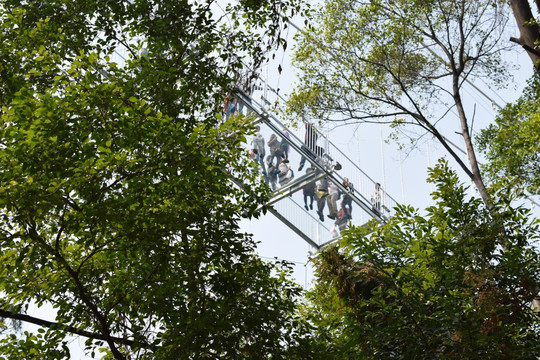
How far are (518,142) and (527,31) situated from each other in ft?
16.1

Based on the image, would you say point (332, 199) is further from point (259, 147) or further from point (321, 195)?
point (259, 147)

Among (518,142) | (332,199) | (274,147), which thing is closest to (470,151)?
(518,142)

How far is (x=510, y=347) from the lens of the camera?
4.73m

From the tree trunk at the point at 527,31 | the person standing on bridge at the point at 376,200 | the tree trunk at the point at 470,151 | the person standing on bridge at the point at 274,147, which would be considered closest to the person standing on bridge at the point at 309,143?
the person standing on bridge at the point at 274,147

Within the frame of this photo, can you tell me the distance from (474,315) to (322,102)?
8.46m

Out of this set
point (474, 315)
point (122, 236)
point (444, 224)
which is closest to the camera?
point (474, 315)

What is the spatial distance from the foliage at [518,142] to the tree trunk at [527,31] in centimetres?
382

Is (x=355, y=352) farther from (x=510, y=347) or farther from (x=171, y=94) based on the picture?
(x=171, y=94)

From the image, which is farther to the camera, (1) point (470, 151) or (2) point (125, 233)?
(1) point (470, 151)

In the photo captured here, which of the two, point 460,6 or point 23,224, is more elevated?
point 460,6

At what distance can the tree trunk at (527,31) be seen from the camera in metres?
7.09

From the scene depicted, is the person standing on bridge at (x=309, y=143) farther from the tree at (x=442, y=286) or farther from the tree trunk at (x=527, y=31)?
the tree at (x=442, y=286)

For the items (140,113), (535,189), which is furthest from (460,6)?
(140,113)

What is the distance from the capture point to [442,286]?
5262mm
